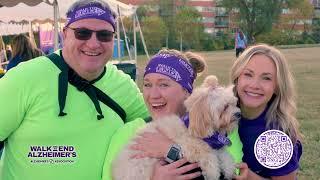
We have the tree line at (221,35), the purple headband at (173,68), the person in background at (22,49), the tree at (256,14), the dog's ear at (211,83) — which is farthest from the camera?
the tree at (256,14)

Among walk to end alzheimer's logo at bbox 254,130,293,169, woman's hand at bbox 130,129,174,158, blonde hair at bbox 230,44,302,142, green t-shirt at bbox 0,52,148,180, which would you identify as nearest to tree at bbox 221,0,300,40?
blonde hair at bbox 230,44,302,142

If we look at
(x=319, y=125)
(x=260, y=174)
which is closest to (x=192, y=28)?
(x=319, y=125)

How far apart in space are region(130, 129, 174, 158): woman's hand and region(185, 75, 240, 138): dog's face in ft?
0.65

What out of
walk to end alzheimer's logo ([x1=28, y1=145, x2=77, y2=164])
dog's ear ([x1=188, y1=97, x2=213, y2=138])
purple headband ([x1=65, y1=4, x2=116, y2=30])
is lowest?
walk to end alzheimer's logo ([x1=28, y1=145, x2=77, y2=164])

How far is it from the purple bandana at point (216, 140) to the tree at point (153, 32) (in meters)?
66.5

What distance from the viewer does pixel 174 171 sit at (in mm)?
2941

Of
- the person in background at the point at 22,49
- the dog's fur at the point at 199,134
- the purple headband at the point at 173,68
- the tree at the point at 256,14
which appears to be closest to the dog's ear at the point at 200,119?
the dog's fur at the point at 199,134

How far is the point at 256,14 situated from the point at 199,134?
85232mm

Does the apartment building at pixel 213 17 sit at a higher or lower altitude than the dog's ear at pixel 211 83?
higher

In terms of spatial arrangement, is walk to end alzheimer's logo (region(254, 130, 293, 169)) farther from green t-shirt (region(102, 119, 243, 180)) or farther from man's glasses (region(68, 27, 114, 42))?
man's glasses (region(68, 27, 114, 42))

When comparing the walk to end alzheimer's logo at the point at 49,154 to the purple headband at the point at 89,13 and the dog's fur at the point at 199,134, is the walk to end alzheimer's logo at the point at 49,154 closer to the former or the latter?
the dog's fur at the point at 199,134

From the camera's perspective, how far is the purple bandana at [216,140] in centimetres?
302

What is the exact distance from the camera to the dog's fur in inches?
116

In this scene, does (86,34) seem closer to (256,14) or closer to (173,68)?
(173,68)
